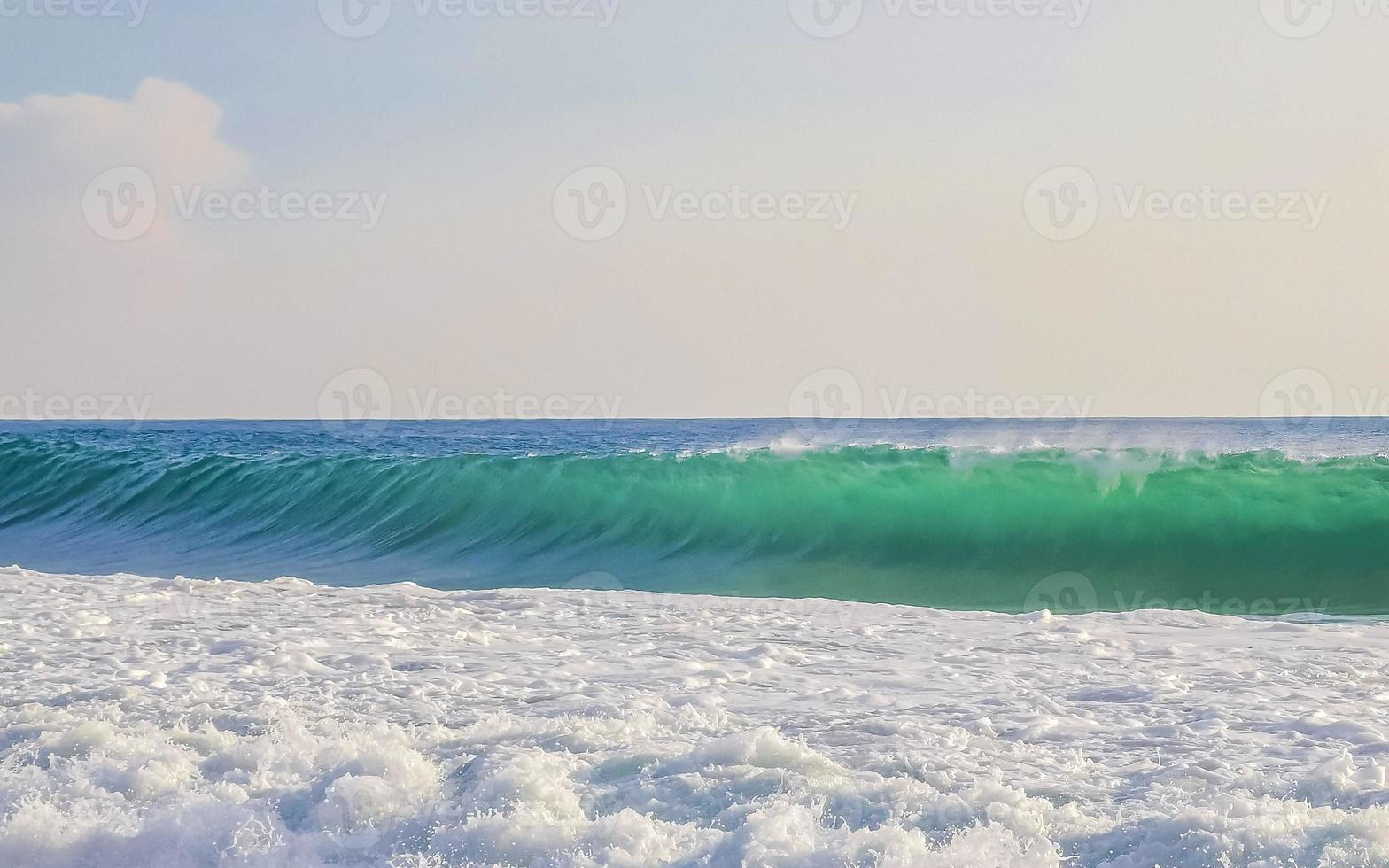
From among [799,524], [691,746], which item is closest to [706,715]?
[691,746]

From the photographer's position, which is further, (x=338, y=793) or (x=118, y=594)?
(x=118, y=594)

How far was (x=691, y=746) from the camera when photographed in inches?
156

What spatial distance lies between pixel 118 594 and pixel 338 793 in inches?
223

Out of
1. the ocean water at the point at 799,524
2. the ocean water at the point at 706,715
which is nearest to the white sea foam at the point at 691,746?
the ocean water at the point at 706,715

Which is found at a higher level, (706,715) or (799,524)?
(799,524)

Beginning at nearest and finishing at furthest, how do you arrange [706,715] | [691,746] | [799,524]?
[691,746] → [706,715] → [799,524]

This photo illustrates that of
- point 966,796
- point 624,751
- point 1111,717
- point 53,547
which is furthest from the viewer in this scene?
point 53,547

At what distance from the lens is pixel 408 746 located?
12.9 ft

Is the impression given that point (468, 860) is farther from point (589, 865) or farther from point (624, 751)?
point (624, 751)

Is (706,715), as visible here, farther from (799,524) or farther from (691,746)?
(799,524)

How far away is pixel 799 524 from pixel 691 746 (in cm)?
1054

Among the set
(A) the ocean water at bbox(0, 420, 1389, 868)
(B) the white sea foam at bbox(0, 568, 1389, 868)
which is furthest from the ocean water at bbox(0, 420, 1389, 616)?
(B) the white sea foam at bbox(0, 568, 1389, 868)

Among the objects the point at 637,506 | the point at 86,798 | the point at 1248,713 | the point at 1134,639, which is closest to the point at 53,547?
the point at 637,506

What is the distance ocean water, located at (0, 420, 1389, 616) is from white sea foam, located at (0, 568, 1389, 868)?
14.4 feet
